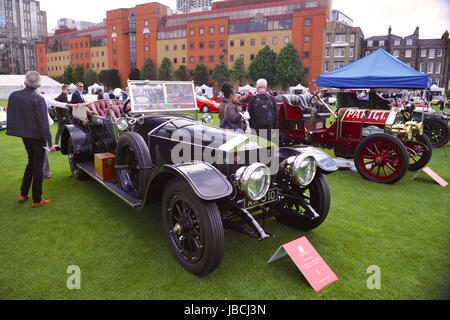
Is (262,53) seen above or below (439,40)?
below

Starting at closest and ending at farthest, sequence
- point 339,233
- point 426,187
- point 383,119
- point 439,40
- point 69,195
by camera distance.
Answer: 1. point 339,233
2. point 69,195
3. point 426,187
4. point 383,119
5. point 439,40

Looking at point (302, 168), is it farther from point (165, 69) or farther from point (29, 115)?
point (165, 69)

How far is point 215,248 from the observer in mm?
2371

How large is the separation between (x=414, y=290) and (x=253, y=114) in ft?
12.2

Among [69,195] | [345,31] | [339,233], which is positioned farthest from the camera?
[345,31]

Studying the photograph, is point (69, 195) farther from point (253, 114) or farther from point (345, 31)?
point (345, 31)

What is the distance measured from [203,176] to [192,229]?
509 mm

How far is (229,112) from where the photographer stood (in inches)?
191

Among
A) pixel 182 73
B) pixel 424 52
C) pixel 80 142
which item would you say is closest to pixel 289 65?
pixel 182 73

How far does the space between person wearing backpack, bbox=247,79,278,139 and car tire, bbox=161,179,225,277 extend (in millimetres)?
2850

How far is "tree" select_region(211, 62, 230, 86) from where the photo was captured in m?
49.7

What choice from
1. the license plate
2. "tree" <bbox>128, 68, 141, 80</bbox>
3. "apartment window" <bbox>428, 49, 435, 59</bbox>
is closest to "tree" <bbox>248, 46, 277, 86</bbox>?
"tree" <bbox>128, 68, 141, 80</bbox>

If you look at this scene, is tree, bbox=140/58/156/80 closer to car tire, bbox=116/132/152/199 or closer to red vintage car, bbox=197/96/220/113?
red vintage car, bbox=197/96/220/113

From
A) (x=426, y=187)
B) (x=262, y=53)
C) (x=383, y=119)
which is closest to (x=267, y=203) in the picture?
(x=426, y=187)
